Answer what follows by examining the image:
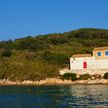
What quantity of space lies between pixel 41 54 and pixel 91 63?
20478 mm

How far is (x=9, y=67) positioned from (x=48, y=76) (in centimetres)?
1215

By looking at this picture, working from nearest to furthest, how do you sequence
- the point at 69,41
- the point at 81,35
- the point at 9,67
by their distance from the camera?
the point at 9,67 < the point at 69,41 < the point at 81,35

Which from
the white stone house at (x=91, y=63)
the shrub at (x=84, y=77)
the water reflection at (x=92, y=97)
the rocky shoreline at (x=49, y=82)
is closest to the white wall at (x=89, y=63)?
the white stone house at (x=91, y=63)

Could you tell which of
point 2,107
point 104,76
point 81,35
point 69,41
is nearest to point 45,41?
point 69,41

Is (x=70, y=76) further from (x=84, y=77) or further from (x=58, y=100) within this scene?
(x=58, y=100)

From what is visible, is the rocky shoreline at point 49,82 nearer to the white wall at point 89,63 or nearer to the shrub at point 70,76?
the shrub at point 70,76

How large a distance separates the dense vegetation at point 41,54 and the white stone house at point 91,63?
13.6ft

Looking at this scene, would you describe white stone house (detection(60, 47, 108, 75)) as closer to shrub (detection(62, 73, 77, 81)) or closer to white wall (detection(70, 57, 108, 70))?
white wall (detection(70, 57, 108, 70))

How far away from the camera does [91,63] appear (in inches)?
→ 2854

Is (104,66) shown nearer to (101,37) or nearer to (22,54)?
(22,54)

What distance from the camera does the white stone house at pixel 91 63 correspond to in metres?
70.5

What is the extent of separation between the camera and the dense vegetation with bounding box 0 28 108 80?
77375 mm

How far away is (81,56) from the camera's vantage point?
238ft

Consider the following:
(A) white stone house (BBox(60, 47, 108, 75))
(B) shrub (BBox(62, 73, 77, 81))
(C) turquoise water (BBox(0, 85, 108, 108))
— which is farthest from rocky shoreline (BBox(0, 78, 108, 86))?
(C) turquoise water (BBox(0, 85, 108, 108))
